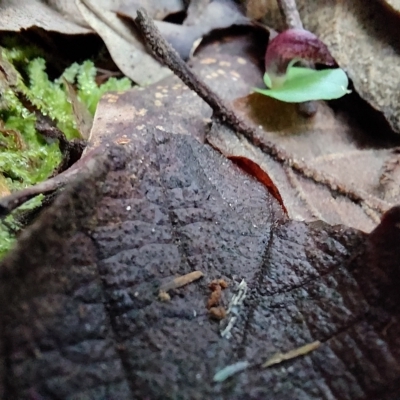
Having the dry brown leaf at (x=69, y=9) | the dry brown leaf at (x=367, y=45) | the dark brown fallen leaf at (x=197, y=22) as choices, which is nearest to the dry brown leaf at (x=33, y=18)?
the dry brown leaf at (x=69, y=9)

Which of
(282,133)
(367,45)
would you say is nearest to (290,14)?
(367,45)

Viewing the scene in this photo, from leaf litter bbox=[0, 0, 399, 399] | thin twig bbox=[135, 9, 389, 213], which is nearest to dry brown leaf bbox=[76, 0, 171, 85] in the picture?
thin twig bbox=[135, 9, 389, 213]

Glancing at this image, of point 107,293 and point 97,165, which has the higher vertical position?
point 97,165

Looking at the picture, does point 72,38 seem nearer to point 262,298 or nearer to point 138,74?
point 138,74

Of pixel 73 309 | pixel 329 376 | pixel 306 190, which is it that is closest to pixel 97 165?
pixel 73 309

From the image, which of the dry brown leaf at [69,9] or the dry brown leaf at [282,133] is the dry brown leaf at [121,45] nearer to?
the dry brown leaf at [69,9]

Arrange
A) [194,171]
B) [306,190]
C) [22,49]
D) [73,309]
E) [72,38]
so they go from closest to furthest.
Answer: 1. [73,309]
2. [194,171]
3. [306,190]
4. [22,49]
5. [72,38]

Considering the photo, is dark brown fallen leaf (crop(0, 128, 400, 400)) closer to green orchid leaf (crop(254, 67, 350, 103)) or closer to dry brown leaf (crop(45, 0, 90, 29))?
green orchid leaf (crop(254, 67, 350, 103))
